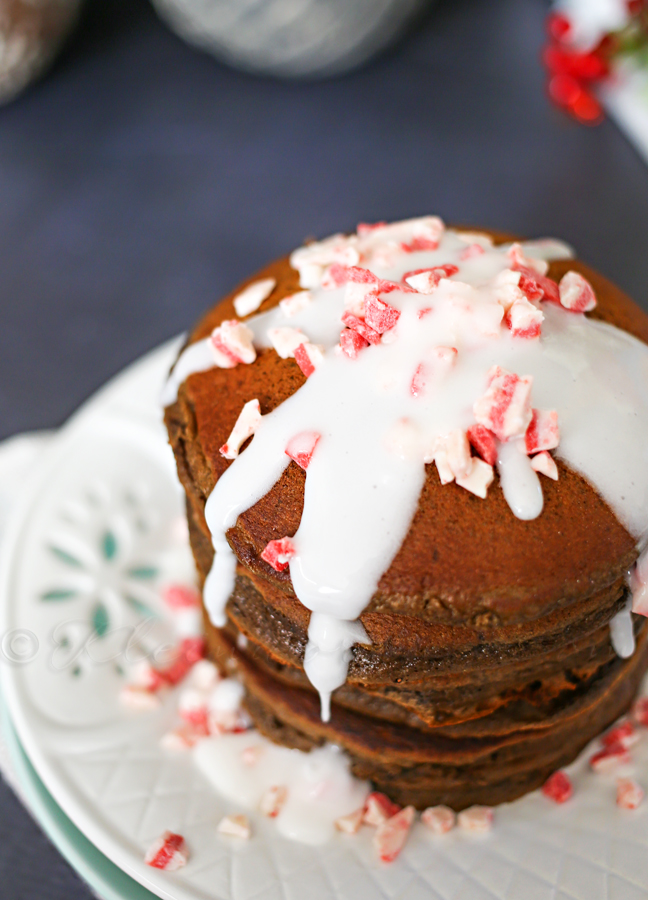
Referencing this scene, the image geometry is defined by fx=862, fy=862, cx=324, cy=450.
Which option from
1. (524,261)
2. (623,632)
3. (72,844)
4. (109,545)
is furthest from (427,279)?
(72,844)

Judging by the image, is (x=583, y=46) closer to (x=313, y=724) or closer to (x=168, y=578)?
(x=168, y=578)

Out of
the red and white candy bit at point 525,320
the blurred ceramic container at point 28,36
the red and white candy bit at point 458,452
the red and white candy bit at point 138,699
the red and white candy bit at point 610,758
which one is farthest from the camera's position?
the blurred ceramic container at point 28,36

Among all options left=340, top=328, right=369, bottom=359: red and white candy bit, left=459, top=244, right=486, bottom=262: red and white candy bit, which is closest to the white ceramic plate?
left=340, top=328, right=369, bottom=359: red and white candy bit

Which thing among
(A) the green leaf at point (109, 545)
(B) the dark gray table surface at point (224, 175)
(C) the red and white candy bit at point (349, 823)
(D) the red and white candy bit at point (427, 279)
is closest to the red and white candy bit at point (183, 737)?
(C) the red and white candy bit at point (349, 823)

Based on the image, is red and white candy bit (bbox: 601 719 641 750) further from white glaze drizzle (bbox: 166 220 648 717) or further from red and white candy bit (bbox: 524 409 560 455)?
red and white candy bit (bbox: 524 409 560 455)

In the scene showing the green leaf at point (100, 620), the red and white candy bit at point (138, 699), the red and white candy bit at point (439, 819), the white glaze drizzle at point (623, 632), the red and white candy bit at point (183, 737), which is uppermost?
the green leaf at point (100, 620)

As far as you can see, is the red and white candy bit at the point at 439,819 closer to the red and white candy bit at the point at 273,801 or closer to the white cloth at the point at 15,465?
the red and white candy bit at the point at 273,801
